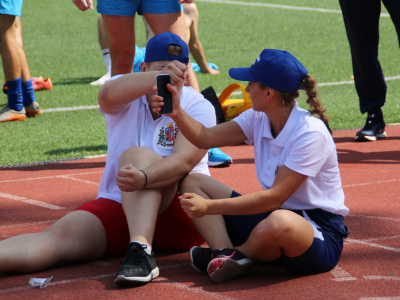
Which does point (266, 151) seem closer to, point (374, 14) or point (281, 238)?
point (281, 238)

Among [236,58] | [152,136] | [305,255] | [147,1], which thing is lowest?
[236,58]

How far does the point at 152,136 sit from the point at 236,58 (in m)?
8.78

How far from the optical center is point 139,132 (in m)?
4.10

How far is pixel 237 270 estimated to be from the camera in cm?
349

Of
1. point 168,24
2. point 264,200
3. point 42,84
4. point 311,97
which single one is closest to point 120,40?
point 168,24

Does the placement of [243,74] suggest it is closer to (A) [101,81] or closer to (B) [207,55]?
(A) [101,81]

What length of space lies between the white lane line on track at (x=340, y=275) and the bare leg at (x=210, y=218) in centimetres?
50

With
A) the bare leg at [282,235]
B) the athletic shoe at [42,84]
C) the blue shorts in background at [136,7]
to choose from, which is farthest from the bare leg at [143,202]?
the athletic shoe at [42,84]

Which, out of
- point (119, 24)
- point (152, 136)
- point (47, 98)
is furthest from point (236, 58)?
point (152, 136)

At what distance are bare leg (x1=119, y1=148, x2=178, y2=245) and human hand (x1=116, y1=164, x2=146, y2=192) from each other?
67 millimetres

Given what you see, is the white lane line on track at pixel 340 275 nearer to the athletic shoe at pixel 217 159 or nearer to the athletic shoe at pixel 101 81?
the athletic shoe at pixel 217 159

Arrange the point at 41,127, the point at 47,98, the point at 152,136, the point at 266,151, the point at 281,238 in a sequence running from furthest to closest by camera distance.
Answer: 1. the point at 47,98
2. the point at 41,127
3. the point at 152,136
4. the point at 266,151
5. the point at 281,238

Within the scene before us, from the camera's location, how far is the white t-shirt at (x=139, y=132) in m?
4.06

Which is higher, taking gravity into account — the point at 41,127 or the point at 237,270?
the point at 237,270
